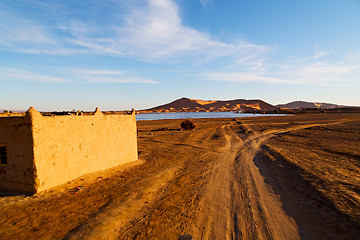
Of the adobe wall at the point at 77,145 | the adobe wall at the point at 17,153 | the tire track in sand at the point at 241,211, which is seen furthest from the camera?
the adobe wall at the point at 77,145

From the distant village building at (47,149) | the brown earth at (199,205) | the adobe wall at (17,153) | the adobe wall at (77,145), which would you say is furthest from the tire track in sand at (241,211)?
the adobe wall at (17,153)

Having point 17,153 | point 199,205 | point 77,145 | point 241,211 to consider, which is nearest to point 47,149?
point 17,153

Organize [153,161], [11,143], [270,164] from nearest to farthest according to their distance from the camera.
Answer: [11,143] → [270,164] → [153,161]

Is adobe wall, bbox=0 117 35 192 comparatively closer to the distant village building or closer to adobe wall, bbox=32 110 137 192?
the distant village building

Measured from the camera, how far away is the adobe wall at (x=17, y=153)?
7.10m

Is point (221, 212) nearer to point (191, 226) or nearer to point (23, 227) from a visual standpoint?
point (191, 226)

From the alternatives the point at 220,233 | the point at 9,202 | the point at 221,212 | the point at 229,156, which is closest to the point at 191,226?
the point at 220,233

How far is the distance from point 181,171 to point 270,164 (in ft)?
19.4

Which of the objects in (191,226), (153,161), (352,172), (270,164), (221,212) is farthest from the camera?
(153,161)

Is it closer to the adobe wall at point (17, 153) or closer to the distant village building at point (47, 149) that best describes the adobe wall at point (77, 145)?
the distant village building at point (47, 149)

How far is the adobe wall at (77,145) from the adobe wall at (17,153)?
29cm

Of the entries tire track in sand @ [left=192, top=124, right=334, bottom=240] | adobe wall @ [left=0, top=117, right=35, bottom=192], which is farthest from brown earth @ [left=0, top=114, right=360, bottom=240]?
adobe wall @ [left=0, top=117, right=35, bottom=192]

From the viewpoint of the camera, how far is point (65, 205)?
6.68m

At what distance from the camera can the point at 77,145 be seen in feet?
29.0
